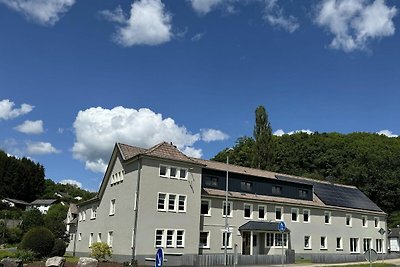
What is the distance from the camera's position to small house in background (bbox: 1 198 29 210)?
348ft

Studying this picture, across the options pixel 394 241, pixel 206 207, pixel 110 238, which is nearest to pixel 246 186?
pixel 206 207

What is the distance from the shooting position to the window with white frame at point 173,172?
38.2 m

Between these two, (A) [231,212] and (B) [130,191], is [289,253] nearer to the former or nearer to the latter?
(A) [231,212]

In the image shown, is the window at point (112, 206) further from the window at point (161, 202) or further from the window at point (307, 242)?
the window at point (307, 242)

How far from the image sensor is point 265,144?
70938 mm

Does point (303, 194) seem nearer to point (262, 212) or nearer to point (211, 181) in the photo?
point (262, 212)

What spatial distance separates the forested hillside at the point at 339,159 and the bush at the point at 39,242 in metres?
39.4

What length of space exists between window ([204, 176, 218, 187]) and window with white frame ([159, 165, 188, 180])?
401 cm

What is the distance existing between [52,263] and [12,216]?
246 feet

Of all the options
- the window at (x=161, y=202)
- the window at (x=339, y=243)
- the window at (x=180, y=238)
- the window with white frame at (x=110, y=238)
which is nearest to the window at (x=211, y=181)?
the window at (x=161, y=202)

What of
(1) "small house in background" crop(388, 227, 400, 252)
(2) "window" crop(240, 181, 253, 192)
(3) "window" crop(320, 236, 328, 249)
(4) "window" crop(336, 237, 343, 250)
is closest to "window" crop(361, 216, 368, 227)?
(4) "window" crop(336, 237, 343, 250)

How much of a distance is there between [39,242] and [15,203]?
265 feet

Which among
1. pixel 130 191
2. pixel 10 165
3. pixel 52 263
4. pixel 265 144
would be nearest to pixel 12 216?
pixel 10 165

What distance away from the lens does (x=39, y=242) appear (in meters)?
36.0
